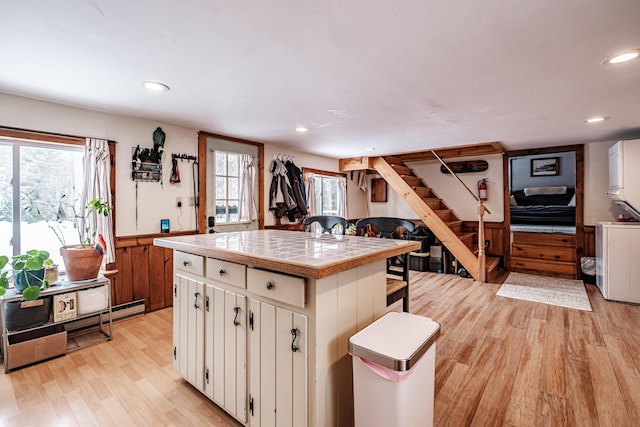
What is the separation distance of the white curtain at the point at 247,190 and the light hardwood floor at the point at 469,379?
1.74 m

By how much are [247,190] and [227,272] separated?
2.87 m

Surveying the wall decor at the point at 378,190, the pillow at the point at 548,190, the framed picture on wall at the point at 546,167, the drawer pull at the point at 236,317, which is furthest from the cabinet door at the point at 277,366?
the framed picture on wall at the point at 546,167

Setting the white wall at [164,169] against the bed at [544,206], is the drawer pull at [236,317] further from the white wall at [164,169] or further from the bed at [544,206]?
the bed at [544,206]

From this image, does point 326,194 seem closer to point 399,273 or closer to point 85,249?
point 399,273

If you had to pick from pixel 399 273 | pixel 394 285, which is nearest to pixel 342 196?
pixel 399 273

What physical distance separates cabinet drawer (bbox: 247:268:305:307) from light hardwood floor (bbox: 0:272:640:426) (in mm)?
876

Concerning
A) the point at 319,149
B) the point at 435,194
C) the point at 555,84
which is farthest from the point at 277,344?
the point at 435,194

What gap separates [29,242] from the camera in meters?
2.68

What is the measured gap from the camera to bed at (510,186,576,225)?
231 inches

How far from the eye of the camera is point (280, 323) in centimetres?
135

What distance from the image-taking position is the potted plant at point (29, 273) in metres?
2.20

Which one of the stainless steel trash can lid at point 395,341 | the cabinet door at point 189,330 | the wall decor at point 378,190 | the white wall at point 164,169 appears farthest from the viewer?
the wall decor at point 378,190

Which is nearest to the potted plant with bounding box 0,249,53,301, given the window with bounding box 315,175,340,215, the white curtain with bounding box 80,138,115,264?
the white curtain with bounding box 80,138,115,264

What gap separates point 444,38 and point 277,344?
1845 millimetres
